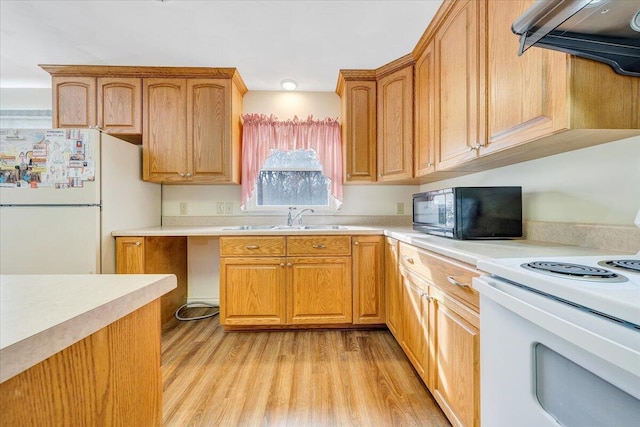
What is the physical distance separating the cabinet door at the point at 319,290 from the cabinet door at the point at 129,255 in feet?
3.84

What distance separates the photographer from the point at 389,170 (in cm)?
236

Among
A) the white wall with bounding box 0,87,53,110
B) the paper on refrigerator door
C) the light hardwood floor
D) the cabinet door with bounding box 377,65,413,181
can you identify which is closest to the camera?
the light hardwood floor

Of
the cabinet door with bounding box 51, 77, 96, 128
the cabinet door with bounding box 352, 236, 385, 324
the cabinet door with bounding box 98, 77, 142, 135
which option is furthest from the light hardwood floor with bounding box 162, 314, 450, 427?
the cabinet door with bounding box 51, 77, 96, 128

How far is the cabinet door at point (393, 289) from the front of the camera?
1.86m

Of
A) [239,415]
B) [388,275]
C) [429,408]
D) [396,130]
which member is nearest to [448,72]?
[396,130]

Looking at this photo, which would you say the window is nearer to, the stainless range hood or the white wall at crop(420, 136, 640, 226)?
the white wall at crop(420, 136, 640, 226)

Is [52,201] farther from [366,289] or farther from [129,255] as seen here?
[366,289]

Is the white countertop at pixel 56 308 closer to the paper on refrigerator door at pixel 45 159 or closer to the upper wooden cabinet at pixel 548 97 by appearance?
the upper wooden cabinet at pixel 548 97

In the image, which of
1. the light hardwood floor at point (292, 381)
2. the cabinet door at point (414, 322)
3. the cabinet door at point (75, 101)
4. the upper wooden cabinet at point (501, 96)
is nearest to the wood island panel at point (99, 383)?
the light hardwood floor at point (292, 381)

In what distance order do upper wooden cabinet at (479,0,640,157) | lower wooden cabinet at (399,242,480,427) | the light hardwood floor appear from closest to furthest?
upper wooden cabinet at (479,0,640,157), lower wooden cabinet at (399,242,480,427), the light hardwood floor

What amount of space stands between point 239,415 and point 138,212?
189 cm

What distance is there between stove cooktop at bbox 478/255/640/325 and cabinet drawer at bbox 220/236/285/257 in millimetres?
1559

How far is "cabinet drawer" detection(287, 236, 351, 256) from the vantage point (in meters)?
2.16

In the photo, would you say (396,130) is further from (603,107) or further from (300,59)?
(603,107)
